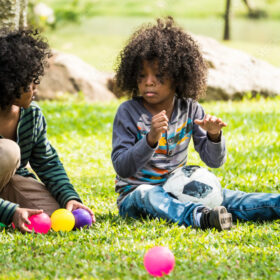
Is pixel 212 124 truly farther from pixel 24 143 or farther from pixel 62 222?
pixel 24 143

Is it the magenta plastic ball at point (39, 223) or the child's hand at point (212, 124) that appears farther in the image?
the child's hand at point (212, 124)

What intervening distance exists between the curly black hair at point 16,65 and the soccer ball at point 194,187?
117 cm

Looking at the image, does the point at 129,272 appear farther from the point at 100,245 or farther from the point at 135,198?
the point at 135,198

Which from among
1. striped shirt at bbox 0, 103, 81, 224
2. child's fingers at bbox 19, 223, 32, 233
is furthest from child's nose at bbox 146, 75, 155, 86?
child's fingers at bbox 19, 223, 32, 233

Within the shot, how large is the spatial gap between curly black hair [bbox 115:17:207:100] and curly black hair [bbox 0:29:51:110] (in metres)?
0.74

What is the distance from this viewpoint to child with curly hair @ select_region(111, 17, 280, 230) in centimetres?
368

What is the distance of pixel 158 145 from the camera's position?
3.82m

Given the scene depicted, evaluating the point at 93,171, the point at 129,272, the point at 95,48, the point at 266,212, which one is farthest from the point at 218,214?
the point at 95,48

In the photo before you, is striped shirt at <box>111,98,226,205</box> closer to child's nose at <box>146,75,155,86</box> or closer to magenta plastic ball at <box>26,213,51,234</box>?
child's nose at <box>146,75,155,86</box>

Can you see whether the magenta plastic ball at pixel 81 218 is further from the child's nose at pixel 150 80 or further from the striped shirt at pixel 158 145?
the child's nose at pixel 150 80

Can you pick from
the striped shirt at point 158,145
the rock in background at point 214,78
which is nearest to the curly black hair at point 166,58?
the striped shirt at point 158,145

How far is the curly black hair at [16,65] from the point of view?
355 centimetres

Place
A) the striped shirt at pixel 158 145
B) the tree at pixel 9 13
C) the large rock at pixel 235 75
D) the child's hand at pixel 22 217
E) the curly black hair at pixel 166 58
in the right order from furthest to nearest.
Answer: the large rock at pixel 235 75, the tree at pixel 9 13, the curly black hair at pixel 166 58, the striped shirt at pixel 158 145, the child's hand at pixel 22 217

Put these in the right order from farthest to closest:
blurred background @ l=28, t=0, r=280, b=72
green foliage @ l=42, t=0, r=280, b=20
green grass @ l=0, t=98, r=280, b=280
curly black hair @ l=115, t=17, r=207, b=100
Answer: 1. green foliage @ l=42, t=0, r=280, b=20
2. blurred background @ l=28, t=0, r=280, b=72
3. curly black hair @ l=115, t=17, r=207, b=100
4. green grass @ l=0, t=98, r=280, b=280
